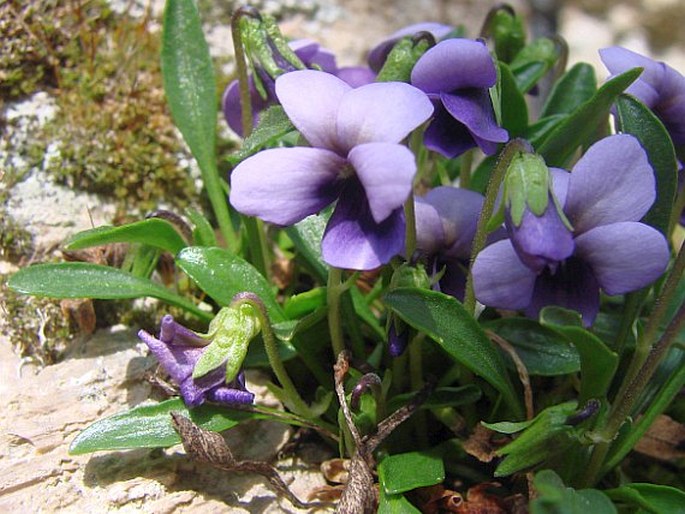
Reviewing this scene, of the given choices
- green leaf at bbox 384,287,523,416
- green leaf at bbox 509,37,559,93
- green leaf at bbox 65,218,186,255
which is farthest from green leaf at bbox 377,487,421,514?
green leaf at bbox 509,37,559,93

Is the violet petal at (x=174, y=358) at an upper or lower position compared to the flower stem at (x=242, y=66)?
lower

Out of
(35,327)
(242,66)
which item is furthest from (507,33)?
(35,327)

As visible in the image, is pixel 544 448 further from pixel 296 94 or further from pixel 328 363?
pixel 296 94

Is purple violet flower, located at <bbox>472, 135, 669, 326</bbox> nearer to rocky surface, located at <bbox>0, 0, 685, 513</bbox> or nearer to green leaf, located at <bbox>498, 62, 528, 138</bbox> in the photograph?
green leaf, located at <bbox>498, 62, 528, 138</bbox>

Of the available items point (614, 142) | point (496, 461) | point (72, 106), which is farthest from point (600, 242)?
point (72, 106)

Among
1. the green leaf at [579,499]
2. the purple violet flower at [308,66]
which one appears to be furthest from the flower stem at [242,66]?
the green leaf at [579,499]

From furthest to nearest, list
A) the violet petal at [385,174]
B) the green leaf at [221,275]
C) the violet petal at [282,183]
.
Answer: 1. the green leaf at [221,275]
2. the violet petal at [282,183]
3. the violet petal at [385,174]

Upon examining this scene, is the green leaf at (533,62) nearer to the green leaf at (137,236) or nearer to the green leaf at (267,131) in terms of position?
the green leaf at (267,131)
